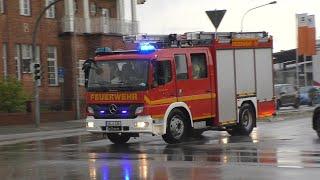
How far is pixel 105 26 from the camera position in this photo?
4659 cm

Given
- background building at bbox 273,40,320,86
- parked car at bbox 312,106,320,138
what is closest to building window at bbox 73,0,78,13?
background building at bbox 273,40,320,86

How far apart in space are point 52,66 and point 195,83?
86.7 feet

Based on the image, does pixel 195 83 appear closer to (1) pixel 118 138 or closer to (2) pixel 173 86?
(2) pixel 173 86

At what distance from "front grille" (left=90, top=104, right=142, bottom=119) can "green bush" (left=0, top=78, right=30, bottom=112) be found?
18.1 m

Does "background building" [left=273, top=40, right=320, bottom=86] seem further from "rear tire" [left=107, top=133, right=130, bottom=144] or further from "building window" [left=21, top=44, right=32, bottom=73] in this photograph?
"building window" [left=21, top=44, right=32, bottom=73]

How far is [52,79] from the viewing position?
45.0 meters

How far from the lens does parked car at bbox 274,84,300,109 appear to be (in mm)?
45050

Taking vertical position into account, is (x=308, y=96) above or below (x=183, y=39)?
below

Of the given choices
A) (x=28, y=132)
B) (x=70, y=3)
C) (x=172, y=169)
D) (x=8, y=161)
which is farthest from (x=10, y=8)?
(x=172, y=169)

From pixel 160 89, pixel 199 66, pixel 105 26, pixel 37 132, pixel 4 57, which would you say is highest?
pixel 105 26

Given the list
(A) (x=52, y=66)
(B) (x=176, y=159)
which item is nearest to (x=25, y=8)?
(A) (x=52, y=66)

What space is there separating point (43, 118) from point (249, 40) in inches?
745

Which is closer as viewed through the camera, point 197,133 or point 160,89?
point 160,89

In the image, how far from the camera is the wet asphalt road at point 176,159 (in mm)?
12875
